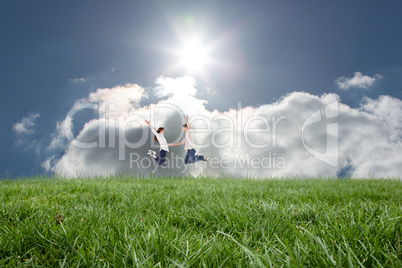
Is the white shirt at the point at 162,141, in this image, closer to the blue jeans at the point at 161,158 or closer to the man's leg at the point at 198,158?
the blue jeans at the point at 161,158

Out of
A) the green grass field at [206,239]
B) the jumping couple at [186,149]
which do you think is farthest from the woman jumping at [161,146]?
the green grass field at [206,239]

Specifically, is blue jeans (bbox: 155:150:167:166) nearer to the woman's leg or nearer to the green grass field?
the woman's leg

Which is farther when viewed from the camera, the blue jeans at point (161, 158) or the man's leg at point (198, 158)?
the blue jeans at point (161, 158)

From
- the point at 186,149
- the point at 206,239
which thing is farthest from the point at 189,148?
the point at 206,239

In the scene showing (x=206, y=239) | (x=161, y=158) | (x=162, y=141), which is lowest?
(x=161, y=158)

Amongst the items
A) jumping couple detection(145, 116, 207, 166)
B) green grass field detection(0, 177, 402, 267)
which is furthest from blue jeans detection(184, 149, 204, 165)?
green grass field detection(0, 177, 402, 267)

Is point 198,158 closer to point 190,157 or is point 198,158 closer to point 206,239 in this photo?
point 190,157

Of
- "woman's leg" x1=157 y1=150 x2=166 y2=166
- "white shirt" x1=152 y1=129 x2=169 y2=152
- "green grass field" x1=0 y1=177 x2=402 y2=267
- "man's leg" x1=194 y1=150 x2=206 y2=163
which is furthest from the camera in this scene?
"white shirt" x1=152 y1=129 x2=169 y2=152

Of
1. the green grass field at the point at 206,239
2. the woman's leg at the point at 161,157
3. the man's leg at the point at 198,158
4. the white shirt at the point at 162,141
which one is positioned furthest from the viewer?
the white shirt at the point at 162,141

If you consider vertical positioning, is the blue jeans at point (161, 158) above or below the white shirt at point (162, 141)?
below

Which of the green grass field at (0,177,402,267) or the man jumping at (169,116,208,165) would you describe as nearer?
the green grass field at (0,177,402,267)

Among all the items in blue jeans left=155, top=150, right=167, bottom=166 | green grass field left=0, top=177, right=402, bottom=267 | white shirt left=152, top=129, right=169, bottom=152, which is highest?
white shirt left=152, top=129, right=169, bottom=152

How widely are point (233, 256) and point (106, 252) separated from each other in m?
0.78

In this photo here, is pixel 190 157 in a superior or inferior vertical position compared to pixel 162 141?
inferior
